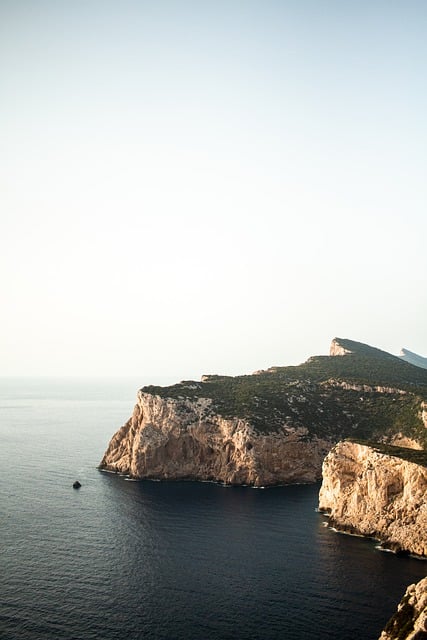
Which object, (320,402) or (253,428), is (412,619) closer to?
(253,428)

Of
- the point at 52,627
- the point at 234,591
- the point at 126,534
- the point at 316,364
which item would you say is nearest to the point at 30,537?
the point at 126,534

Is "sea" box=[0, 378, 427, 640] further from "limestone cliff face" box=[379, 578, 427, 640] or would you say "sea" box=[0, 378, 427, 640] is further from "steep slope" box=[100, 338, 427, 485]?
"limestone cliff face" box=[379, 578, 427, 640]

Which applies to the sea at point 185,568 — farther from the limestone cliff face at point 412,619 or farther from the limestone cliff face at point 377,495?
the limestone cliff face at point 412,619

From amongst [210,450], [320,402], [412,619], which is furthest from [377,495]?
[320,402]

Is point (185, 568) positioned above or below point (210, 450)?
below

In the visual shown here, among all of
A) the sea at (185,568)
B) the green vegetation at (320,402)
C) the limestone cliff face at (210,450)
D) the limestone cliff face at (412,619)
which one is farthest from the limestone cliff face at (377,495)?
the limestone cliff face at (412,619)

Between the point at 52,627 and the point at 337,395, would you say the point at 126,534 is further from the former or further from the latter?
the point at 337,395
